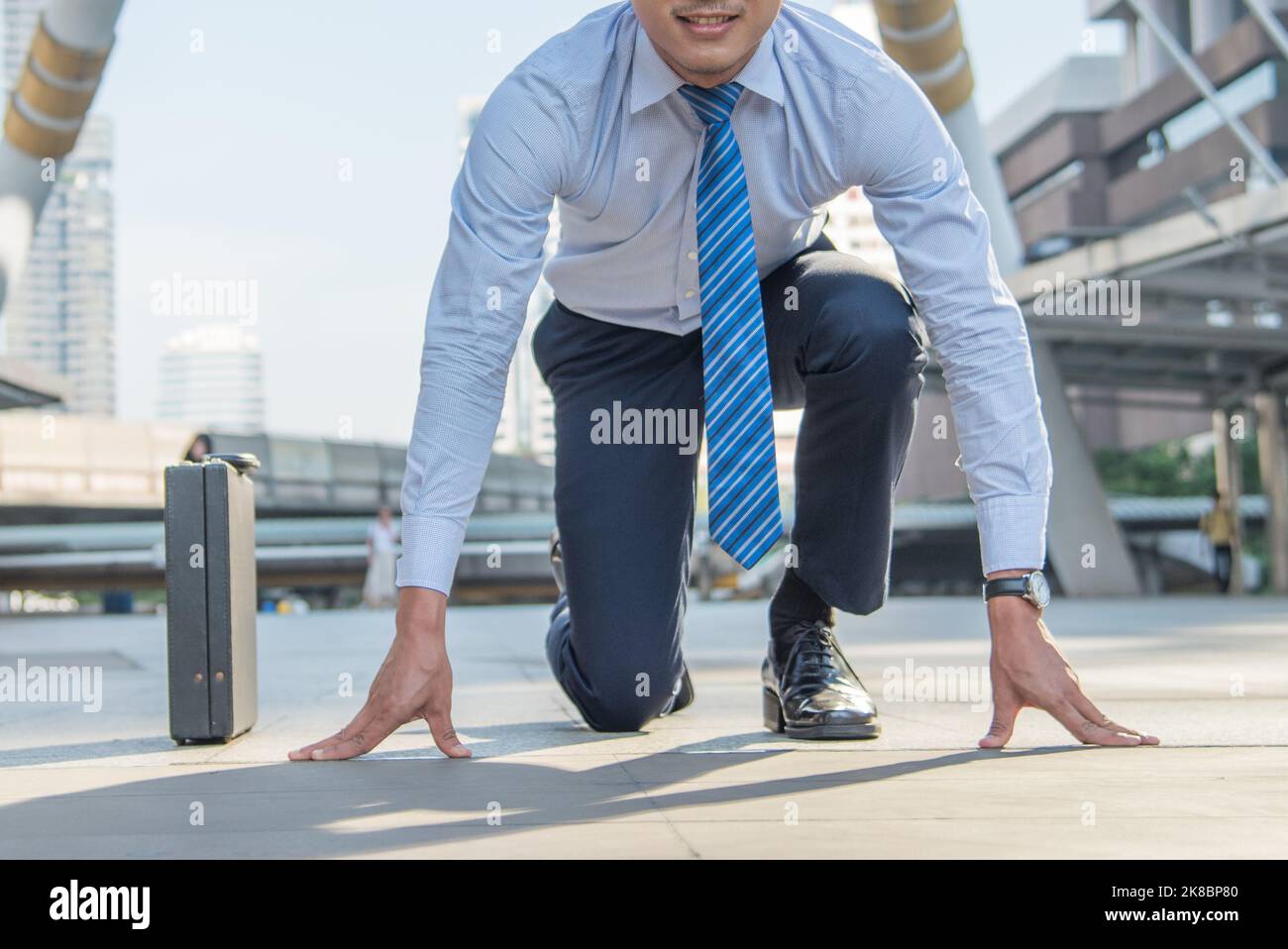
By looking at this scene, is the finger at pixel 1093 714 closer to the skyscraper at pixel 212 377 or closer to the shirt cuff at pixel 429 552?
the shirt cuff at pixel 429 552

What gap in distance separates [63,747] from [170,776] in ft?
2.34

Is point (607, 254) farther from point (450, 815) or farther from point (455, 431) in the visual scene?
point (450, 815)

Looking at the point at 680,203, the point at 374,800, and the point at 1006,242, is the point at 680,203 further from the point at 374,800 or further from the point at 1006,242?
the point at 1006,242

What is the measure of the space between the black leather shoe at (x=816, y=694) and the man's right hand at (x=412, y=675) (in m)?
0.87

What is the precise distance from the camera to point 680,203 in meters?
3.18

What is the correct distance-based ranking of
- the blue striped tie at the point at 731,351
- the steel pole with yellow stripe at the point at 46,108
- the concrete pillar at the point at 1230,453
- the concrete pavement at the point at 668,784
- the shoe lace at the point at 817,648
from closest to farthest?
the concrete pavement at the point at 668,784 → the blue striped tie at the point at 731,351 → the shoe lace at the point at 817,648 → the steel pole with yellow stripe at the point at 46,108 → the concrete pillar at the point at 1230,453

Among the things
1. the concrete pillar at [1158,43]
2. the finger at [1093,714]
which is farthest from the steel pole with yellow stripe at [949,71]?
the concrete pillar at [1158,43]

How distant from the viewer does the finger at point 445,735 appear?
2670 mm

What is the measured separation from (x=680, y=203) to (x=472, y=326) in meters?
0.69

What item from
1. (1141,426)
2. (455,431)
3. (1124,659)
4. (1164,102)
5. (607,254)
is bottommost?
(1124,659)

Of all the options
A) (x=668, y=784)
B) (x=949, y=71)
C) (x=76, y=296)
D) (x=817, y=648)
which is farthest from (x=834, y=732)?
(x=76, y=296)

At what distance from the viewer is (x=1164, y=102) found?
A: 46.1 metres
